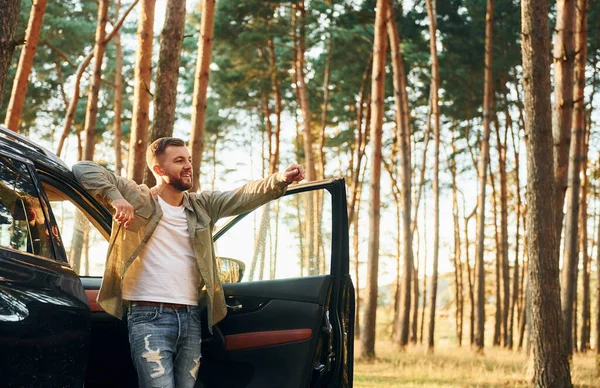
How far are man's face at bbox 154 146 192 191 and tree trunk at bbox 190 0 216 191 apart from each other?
662 centimetres

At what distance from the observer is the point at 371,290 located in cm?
1750

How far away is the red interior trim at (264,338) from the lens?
426 cm

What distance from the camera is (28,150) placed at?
151 inches

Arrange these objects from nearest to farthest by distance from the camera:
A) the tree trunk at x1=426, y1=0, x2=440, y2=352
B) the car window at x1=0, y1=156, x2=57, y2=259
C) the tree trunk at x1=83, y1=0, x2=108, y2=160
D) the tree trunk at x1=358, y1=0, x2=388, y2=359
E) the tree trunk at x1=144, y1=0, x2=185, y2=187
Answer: the car window at x1=0, y1=156, x2=57, y2=259 → the tree trunk at x1=144, y1=0, x2=185, y2=187 → the tree trunk at x1=83, y1=0, x2=108, y2=160 → the tree trunk at x1=358, y1=0, x2=388, y2=359 → the tree trunk at x1=426, y1=0, x2=440, y2=352

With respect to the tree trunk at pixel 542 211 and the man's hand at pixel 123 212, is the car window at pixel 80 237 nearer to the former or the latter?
the man's hand at pixel 123 212

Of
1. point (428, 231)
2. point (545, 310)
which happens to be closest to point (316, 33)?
point (545, 310)

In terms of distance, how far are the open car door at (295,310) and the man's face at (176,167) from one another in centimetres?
52

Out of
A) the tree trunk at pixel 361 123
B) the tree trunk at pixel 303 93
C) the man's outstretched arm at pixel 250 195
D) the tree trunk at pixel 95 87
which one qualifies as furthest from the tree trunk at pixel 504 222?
the man's outstretched arm at pixel 250 195

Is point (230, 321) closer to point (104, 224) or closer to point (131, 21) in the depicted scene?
point (104, 224)

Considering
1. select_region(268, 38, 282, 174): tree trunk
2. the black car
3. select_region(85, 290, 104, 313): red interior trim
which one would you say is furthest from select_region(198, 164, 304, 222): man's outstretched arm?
select_region(268, 38, 282, 174): tree trunk

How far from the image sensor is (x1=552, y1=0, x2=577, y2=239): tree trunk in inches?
487

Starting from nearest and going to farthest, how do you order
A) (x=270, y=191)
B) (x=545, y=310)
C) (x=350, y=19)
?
(x=270, y=191) → (x=545, y=310) → (x=350, y=19)

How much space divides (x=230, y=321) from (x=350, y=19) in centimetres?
1972

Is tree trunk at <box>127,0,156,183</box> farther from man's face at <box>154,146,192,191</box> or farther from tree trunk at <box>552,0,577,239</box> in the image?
tree trunk at <box>552,0,577,239</box>
